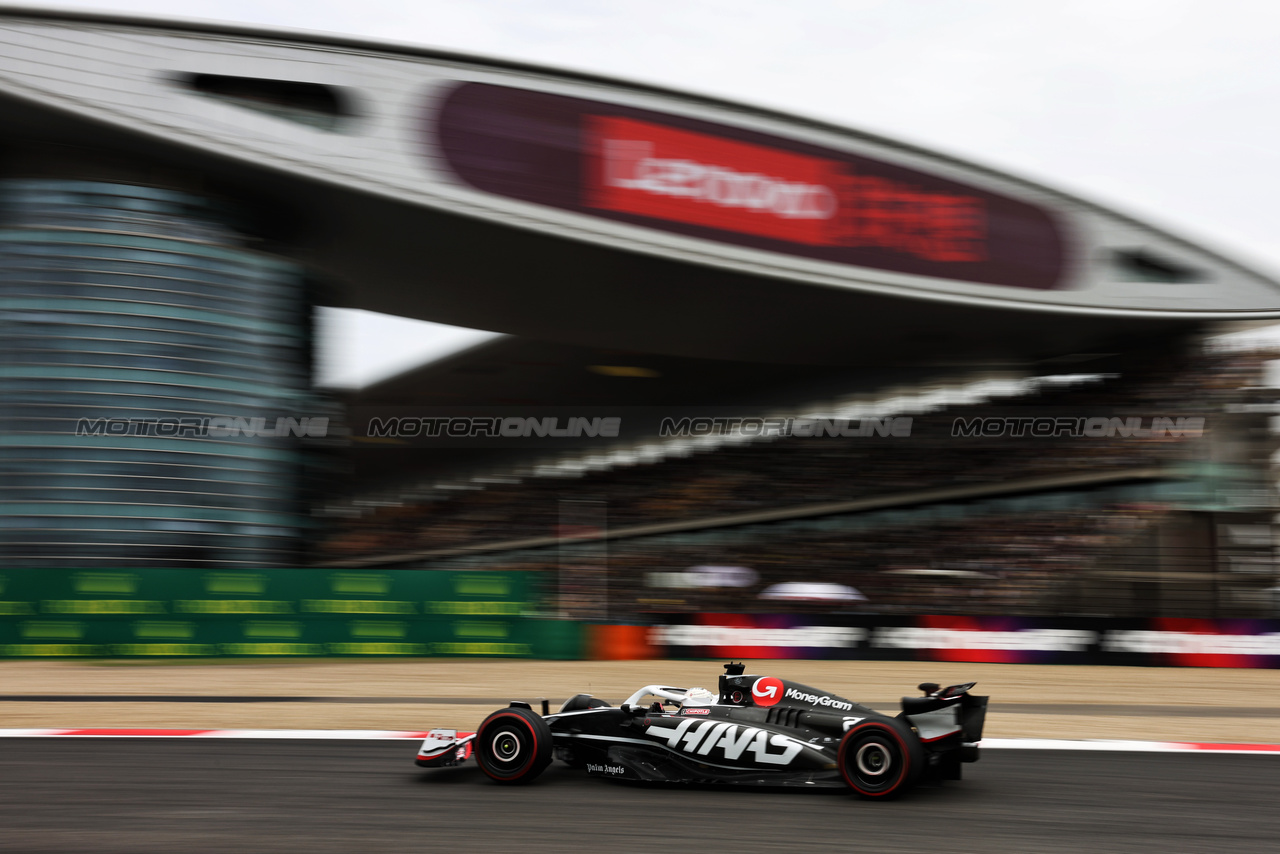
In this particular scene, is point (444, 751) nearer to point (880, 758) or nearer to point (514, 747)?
point (514, 747)

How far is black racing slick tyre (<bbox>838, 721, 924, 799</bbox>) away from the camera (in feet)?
16.6

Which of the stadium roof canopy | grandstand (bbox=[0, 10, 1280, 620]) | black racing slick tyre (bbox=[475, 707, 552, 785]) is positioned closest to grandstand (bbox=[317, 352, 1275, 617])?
grandstand (bbox=[0, 10, 1280, 620])

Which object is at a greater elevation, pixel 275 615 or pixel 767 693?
pixel 767 693

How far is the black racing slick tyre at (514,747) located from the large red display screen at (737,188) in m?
13.2

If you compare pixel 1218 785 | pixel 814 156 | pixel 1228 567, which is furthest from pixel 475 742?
pixel 1228 567

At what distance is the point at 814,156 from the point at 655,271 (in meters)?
3.82

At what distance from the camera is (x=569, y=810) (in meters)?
5.03

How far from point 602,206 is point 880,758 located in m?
14.2

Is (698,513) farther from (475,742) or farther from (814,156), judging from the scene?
(475,742)

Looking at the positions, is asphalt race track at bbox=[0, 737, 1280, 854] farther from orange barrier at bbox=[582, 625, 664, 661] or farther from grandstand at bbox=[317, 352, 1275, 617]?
grandstand at bbox=[317, 352, 1275, 617]

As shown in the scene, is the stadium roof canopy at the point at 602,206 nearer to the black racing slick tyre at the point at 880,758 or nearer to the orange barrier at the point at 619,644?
the orange barrier at the point at 619,644

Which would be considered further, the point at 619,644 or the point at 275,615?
the point at 619,644

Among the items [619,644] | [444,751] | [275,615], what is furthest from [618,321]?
[444,751]

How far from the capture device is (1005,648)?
14.3 m
